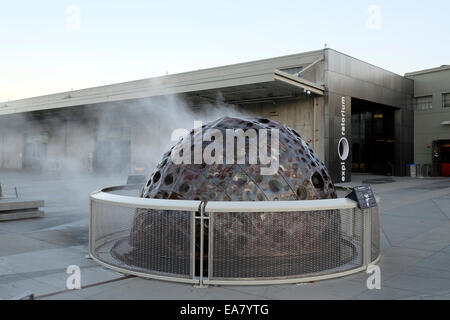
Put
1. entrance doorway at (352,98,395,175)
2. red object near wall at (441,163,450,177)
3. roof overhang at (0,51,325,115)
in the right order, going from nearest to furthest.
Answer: roof overhang at (0,51,325,115), red object near wall at (441,163,450,177), entrance doorway at (352,98,395,175)

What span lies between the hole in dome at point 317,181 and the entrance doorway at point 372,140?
25116 millimetres

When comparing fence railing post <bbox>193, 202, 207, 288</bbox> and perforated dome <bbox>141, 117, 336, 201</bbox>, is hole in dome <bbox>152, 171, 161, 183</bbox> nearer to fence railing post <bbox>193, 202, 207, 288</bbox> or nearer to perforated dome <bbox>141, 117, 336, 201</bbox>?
perforated dome <bbox>141, 117, 336, 201</bbox>

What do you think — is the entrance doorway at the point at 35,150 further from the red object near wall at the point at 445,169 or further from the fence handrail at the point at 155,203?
the fence handrail at the point at 155,203

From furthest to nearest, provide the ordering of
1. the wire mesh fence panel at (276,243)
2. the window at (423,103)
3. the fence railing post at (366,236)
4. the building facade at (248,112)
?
1. the window at (423,103)
2. the building facade at (248,112)
3. the fence railing post at (366,236)
4. the wire mesh fence panel at (276,243)

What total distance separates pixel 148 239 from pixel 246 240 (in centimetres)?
115

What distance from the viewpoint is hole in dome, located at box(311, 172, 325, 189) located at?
5.38 meters

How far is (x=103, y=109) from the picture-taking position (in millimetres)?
29203

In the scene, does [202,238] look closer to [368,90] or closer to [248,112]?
[248,112]

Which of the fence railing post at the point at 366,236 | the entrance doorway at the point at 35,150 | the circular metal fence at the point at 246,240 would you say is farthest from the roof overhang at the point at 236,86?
the circular metal fence at the point at 246,240

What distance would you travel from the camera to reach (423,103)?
95.0 ft

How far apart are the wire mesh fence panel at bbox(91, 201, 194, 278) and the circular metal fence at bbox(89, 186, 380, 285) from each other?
0.04 feet

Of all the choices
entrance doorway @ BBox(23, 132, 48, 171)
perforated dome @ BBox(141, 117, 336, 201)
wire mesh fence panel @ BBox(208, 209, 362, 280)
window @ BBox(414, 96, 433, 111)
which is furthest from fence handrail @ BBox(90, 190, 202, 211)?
entrance doorway @ BBox(23, 132, 48, 171)

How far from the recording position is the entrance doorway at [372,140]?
29.5m
